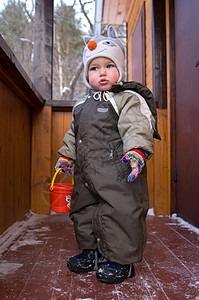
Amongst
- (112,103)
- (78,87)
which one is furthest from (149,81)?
(78,87)

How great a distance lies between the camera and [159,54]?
316 cm

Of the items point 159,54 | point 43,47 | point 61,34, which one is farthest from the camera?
point 61,34

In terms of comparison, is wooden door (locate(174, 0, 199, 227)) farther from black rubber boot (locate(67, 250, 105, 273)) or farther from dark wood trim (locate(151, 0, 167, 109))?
black rubber boot (locate(67, 250, 105, 273))

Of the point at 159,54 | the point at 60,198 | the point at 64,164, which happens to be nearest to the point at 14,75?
the point at 64,164

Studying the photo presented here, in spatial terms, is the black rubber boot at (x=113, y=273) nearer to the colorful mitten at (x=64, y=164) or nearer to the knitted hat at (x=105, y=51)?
the colorful mitten at (x=64, y=164)

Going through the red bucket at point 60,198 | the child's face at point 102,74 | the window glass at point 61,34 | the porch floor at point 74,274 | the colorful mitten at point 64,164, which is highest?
the window glass at point 61,34

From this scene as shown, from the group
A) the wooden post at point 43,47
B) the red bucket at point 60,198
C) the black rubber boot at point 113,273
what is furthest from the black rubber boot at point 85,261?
the wooden post at point 43,47

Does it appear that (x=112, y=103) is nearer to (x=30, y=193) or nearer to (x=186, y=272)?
(x=186, y=272)

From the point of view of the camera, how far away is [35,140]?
305cm

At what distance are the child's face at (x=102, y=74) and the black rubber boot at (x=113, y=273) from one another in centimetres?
92

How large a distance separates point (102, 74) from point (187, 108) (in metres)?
1.21

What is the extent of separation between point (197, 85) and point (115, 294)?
1.73 metres

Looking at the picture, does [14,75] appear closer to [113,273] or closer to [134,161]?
[134,161]

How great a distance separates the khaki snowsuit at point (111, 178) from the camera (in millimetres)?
1382
